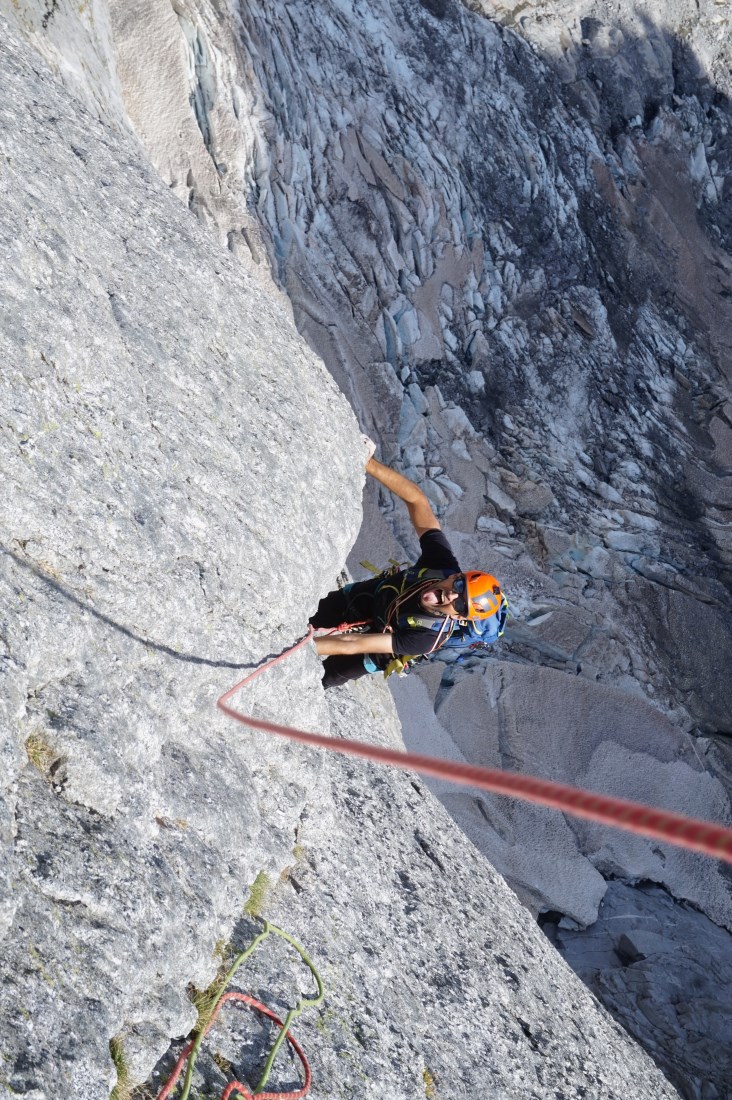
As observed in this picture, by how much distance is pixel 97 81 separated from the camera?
287 inches

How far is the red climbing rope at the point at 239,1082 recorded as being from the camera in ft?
7.52

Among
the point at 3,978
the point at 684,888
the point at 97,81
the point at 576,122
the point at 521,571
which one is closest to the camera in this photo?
the point at 3,978

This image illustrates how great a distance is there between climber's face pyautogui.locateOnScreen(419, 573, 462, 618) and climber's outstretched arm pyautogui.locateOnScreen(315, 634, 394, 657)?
0.27m

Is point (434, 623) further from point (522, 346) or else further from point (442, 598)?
point (522, 346)

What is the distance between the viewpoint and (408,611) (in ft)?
14.3

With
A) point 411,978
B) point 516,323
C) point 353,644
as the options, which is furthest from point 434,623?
point 516,323

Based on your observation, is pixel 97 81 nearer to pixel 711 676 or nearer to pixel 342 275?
pixel 342 275

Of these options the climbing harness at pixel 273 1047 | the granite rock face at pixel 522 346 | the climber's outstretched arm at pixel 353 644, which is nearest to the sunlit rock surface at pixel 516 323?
the granite rock face at pixel 522 346

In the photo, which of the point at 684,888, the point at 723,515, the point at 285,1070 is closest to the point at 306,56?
the point at 723,515

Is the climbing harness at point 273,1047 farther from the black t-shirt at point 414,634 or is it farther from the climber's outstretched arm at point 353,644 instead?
the black t-shirt at point 414,634

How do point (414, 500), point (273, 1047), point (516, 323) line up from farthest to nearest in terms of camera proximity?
point (516, 323) → point (414, 500) → point (273, 1047)

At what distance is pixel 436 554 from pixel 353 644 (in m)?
0.75

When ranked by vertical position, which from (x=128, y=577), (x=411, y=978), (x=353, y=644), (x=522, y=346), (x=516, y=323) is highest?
(x=128, y=577)

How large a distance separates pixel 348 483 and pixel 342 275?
7886 mm
